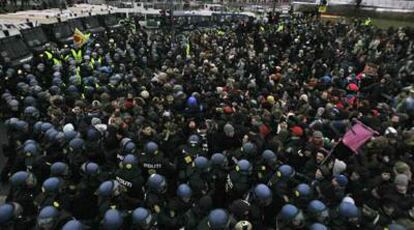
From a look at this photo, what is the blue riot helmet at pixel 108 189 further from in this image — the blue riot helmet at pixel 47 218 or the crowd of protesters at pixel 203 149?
the blue riot helmet at pixel 47 218

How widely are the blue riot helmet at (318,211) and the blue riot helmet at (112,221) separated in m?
2.60

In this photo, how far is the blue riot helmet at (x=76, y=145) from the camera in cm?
629

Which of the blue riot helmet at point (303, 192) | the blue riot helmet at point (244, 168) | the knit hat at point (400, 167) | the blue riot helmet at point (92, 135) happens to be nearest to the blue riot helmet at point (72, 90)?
the blue riot helmet at point (92, 135)

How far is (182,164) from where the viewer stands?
622cm

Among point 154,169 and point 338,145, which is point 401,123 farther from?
point 154,169

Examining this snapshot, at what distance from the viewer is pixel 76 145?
248 inches

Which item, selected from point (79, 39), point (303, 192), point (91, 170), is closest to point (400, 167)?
point (303, 192)

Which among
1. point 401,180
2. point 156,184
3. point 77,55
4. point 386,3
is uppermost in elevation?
point 386,3

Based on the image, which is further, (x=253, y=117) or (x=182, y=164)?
(x=253, y=117)

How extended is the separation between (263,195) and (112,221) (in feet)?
6.86

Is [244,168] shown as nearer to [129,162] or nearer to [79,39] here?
[129,162]

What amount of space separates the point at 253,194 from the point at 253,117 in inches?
119

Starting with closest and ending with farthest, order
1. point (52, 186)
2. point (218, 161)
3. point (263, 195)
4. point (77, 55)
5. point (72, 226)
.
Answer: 1. point (72, 226)
2. point (263, 195)
3. point (52, 186)
4. point (218, 161)
5. point (77, 55)

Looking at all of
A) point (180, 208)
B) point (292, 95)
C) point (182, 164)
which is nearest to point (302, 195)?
point (180, 208)
